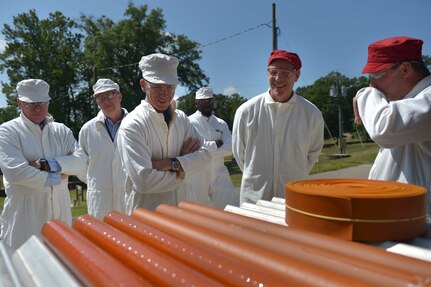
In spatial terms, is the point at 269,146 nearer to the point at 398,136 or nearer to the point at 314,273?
the point at 398,136

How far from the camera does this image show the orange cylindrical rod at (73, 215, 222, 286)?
36.5 inches

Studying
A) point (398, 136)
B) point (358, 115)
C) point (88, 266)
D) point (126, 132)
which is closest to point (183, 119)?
point (126, 132)

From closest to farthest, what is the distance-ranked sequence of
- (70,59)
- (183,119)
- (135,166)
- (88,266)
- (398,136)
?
(88,266), (398,136), (135,166), (183,119), (70,59)

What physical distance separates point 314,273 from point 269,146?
2407mm

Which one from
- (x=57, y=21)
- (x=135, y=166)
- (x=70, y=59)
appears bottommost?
(x=135, y=166)

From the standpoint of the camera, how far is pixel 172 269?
38.2 inches

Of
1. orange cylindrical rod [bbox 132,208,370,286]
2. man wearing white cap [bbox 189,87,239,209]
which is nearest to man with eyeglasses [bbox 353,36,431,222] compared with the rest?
orange cylindrical rod [bbox 132,208,370,286]

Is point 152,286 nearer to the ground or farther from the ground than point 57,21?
nearer to the ground

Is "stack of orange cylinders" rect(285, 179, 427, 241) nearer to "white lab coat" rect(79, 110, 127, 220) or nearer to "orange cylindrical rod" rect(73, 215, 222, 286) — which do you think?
"orange cylindrical rod" rect(73, 215, 222, 286)

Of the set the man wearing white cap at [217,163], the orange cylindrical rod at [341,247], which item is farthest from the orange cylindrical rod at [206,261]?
the man wearing white cap at [217,163]

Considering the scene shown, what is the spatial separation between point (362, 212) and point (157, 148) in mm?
1907

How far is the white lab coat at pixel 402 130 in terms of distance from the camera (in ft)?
5.90

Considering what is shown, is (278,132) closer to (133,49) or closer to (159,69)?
(159,69)

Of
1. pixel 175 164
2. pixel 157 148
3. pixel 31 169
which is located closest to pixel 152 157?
pixel 157 148
